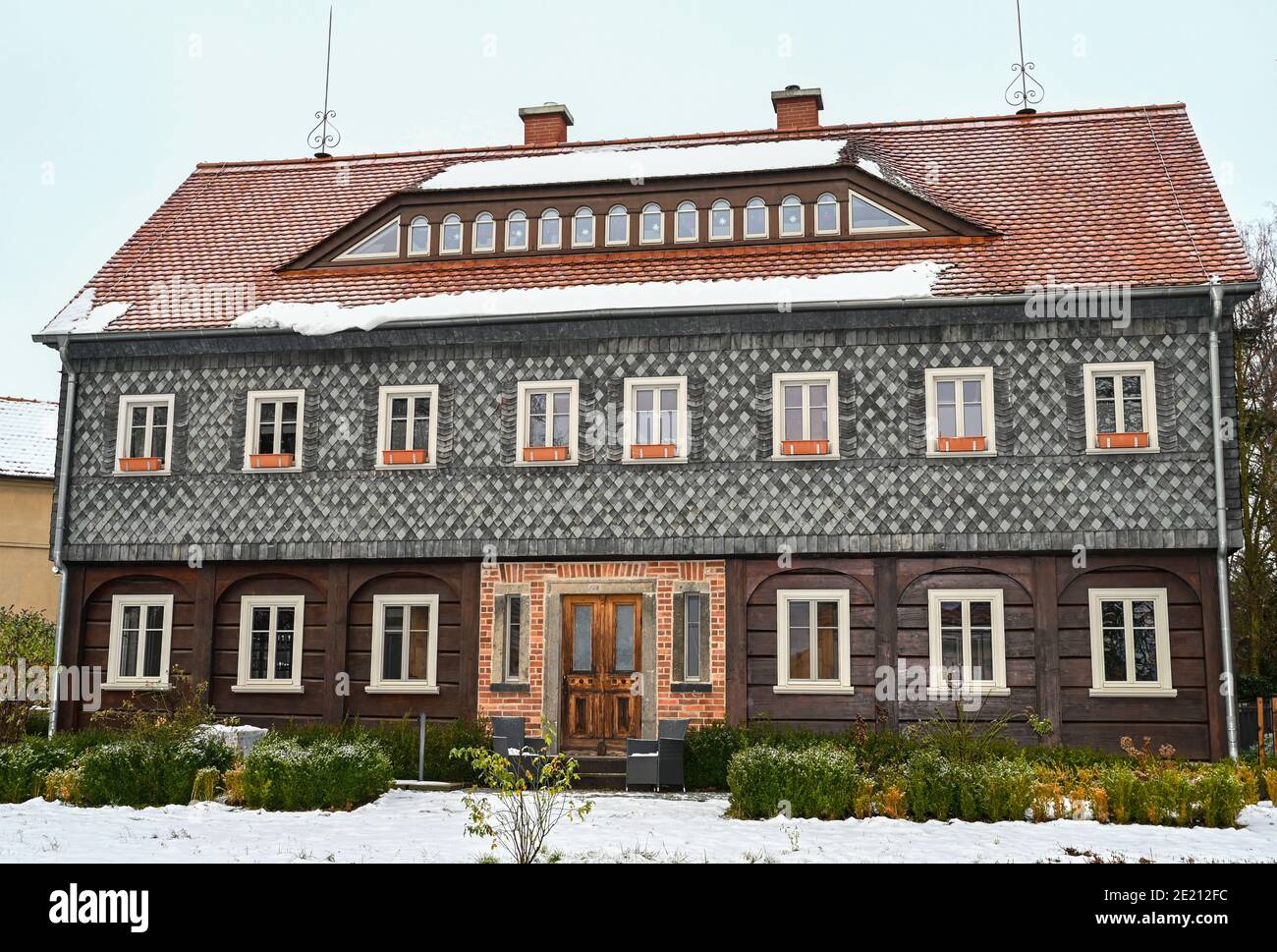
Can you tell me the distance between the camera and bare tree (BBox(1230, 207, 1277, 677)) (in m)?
26.2

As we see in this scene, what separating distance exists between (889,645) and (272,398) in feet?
31.6

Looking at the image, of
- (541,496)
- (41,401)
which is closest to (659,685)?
(541,496)

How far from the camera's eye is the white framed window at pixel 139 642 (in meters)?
19.8

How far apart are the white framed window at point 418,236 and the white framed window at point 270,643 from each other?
5.61 metres

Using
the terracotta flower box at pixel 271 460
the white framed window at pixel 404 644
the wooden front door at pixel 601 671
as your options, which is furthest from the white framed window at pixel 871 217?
the terracotta flower box at pixel 271 460

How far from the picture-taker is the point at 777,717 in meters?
17.9

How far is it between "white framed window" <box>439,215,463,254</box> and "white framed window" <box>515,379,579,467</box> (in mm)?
2926

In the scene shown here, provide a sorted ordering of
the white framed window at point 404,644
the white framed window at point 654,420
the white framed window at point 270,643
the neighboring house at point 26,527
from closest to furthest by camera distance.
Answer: the white framed window at point 654,420
the white framed window at point 404,644
the white framed window at point 270,643
the neighboring house at point 26,527

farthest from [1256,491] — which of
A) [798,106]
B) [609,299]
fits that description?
[609,299]

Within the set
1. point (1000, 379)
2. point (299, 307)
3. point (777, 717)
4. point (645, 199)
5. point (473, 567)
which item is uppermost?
point (645, 199)

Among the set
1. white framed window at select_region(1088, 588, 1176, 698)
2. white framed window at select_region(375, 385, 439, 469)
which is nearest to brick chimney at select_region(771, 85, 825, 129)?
white framed window at select_region(375, 385, 439, 469)

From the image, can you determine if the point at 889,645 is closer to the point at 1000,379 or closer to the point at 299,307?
the point at 1000,379

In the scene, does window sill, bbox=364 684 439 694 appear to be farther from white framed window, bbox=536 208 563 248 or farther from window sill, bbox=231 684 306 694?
white framed window, bbox=536 208 563 248

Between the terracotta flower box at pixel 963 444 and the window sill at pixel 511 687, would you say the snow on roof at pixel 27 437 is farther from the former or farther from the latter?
the terracotta flower box at pixel 963 444
